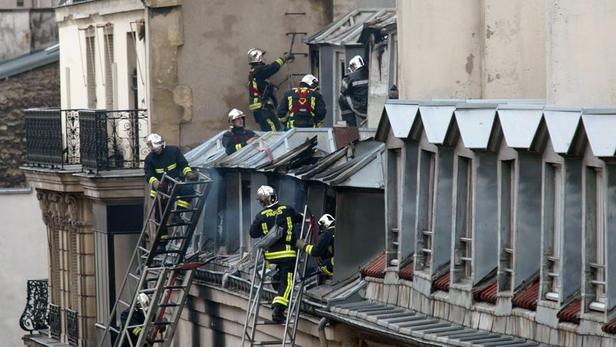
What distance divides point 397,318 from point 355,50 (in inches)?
542

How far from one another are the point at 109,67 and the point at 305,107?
9.59 metres

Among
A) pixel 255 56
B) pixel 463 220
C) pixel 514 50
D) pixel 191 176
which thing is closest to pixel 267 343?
pixel 514 50

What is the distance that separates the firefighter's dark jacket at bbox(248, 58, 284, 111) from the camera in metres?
42.6

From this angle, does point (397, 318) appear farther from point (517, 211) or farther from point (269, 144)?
point (269, 144)

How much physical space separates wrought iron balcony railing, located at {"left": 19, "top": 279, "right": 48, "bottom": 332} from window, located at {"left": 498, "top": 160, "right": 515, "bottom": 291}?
28.4 metres

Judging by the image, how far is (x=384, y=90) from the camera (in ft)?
125

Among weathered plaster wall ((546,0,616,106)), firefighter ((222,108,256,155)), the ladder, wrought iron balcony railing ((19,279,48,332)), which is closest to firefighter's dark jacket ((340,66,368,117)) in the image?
firefighter ((222,108,256,155))

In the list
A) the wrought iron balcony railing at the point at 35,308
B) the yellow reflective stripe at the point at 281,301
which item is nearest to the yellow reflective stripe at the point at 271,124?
Result: the yellow reflective stripe at the point at 281,301

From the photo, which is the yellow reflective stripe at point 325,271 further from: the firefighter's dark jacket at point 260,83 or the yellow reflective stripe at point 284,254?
the firefighter's dark jacket at point 260,83

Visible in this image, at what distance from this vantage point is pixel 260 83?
140ft

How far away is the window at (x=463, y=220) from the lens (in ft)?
88.9

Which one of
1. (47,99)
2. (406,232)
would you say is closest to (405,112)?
(406,232)

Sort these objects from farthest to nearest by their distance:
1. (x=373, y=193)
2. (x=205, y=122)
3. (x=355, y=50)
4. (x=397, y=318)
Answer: (x=205, y=122), (x=355, y=50), (x=373, y=193), (x=397, y=318)

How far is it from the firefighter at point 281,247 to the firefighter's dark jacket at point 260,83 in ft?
33.7
